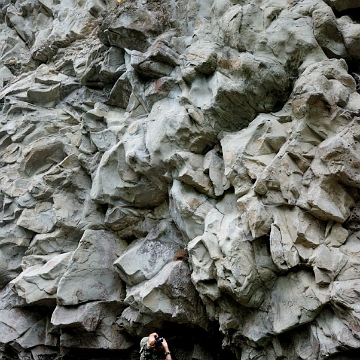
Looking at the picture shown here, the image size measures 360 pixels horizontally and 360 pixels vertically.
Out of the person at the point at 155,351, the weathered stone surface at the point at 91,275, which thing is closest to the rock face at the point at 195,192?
the weathered stone surface at the point at 91,275

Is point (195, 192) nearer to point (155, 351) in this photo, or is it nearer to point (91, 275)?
point (155, 351)

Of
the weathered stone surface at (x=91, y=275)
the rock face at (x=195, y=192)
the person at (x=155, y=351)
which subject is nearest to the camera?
the rock face at (x=195, y=192)

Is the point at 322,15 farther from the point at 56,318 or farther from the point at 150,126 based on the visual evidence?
the point at 56,318

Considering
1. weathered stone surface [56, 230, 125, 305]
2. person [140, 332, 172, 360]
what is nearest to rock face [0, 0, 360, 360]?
weathered stone surface [56, 230, 125, 305]

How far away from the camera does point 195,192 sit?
52.6 feet

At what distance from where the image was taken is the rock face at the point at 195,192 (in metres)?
12.5

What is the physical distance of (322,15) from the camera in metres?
15.0

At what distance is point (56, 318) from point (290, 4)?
51.6 feet

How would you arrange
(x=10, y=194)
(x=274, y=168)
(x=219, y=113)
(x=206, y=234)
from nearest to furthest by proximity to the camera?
(x=274, y=168), (x=206, y=234), (x=219, y=113), (x=10, y=194)

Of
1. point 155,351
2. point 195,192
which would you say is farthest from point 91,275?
point 195,192

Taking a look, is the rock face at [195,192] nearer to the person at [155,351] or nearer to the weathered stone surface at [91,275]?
the weathered stone surface at [91,275]

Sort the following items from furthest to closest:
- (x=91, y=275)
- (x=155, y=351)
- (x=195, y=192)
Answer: (x=91, y=275) < (x=195, y=192) < (x=155, y=351)

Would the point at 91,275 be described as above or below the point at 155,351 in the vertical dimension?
below

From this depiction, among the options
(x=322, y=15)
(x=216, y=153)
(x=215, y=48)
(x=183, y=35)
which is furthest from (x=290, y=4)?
(x=216, y=153)
